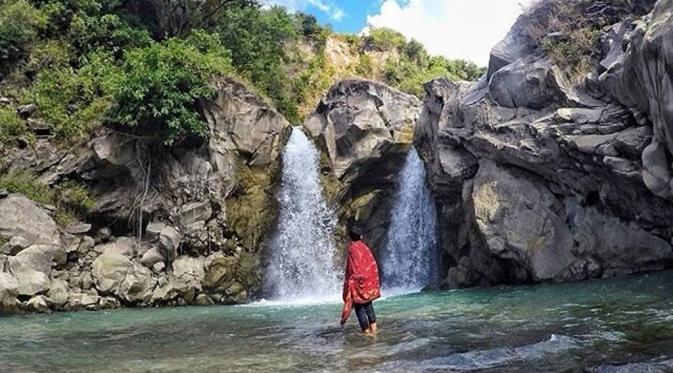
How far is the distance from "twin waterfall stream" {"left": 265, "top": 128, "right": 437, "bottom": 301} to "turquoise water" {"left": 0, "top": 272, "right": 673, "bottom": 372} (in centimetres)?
853

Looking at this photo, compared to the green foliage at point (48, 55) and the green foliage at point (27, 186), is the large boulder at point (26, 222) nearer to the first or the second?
the green foliage at point (27, 186)

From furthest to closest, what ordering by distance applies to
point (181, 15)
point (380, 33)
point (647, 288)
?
point (380, 33)
point (181, 15)
point (647, 288)

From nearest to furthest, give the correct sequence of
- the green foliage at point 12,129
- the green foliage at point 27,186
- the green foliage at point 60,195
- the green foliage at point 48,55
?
the green foliage at point 27,186
the green foliage at point 60,195
the green foliage at point 12,129
the green foliage at point 48,55

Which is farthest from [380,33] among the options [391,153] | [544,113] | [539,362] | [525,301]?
[539,362]

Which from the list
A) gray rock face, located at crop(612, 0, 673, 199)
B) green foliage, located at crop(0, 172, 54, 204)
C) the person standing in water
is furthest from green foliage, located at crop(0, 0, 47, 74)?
gray rock face, located at crop(612, 0, 673, 199)

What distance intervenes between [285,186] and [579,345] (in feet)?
63.1

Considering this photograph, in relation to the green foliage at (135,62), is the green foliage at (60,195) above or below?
below

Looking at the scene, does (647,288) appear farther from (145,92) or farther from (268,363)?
(145,92)

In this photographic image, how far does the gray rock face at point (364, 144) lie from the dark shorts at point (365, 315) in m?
15.9

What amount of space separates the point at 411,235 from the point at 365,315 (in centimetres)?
1586

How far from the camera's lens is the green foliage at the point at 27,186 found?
21.2 metres

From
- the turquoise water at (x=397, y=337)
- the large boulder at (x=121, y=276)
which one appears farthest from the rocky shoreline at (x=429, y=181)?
the turquoise water at (x=397, y=337)

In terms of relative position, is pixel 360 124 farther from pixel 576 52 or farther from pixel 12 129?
pixel 12 129

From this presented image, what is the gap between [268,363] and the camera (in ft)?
28.2
